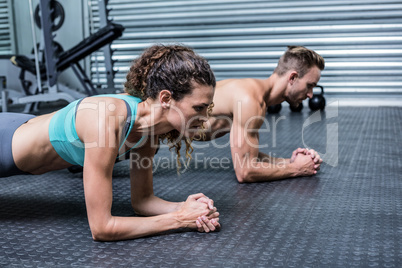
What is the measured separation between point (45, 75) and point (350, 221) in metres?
4.37

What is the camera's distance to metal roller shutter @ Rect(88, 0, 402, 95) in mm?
5715

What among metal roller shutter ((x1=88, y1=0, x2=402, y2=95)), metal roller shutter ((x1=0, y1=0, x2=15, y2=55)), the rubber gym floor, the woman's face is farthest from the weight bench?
the woman's face

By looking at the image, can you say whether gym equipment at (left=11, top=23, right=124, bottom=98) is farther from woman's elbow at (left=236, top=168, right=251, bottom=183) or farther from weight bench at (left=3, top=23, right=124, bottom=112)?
woman's elbow at (left=236, top=168, right=251, bottom=183)

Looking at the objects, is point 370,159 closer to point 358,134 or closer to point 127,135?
point 358,134

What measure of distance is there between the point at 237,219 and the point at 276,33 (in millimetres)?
4831

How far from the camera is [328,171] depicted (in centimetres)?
244

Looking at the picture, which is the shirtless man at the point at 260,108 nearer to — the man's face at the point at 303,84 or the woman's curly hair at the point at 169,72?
the man's face at the point at 303,84

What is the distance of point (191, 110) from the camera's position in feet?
4.52

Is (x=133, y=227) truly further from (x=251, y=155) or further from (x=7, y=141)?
(x=251, y=155)

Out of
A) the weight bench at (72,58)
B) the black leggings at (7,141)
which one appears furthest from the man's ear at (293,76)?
the weight bench at (72,58)

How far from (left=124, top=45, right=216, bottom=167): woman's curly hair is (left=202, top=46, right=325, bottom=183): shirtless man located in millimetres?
688

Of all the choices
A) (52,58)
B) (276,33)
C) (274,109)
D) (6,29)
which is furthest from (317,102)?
(6,29)

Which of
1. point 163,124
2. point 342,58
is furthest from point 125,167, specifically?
point 342,58

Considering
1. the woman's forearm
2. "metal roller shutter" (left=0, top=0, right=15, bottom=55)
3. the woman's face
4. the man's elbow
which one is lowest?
the man's elbow
